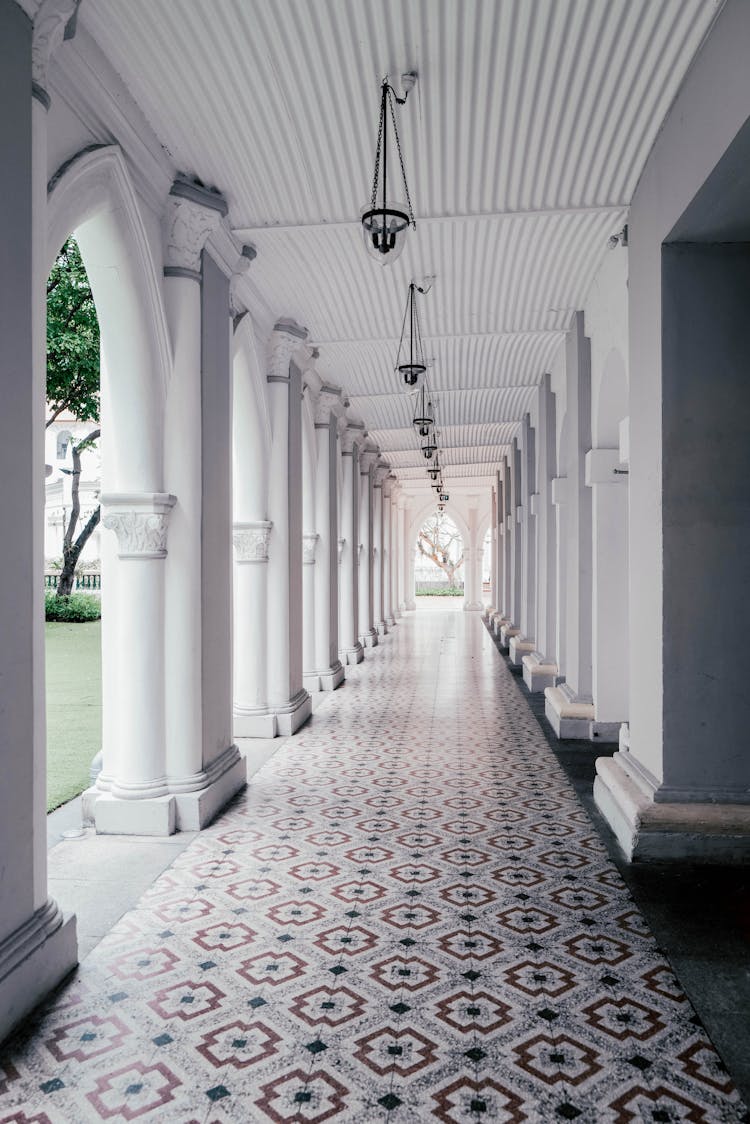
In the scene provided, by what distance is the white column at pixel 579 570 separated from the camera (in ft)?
27.1

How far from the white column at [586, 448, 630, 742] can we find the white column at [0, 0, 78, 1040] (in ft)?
18.5

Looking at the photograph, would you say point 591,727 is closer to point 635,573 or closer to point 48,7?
point 635,573

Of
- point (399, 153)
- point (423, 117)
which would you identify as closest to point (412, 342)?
point (399, 153)

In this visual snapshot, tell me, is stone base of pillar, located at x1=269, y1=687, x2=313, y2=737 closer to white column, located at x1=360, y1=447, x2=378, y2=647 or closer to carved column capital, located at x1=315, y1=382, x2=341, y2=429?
carved column capital, located at x1=315, y1=382, x2=341, y2=429

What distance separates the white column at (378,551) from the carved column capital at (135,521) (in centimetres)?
1391

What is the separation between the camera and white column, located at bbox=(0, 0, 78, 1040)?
309 centimetres

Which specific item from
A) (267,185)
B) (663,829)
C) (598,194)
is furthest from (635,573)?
(267,185)

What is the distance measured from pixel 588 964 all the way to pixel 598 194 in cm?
478

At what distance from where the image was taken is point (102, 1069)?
2895 mm

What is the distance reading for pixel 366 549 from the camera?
18172mm

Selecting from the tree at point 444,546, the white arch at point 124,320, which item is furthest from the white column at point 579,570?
the tree at point 444,546

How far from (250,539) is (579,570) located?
331 cm

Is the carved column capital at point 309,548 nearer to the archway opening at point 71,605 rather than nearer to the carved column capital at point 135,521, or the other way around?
the archway opening at point 71,605

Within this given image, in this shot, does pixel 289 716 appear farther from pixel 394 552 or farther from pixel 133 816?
pixel 394 552
